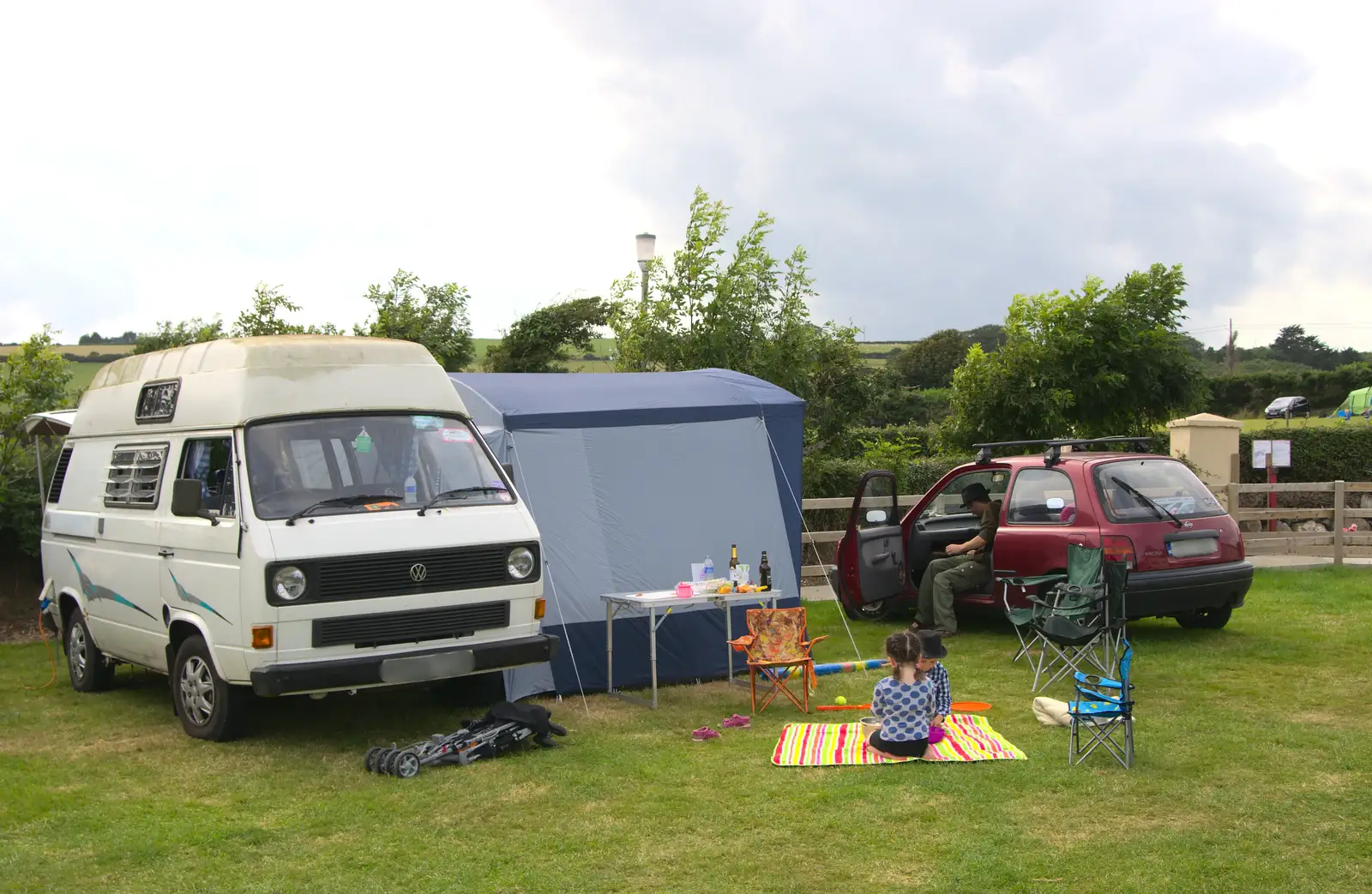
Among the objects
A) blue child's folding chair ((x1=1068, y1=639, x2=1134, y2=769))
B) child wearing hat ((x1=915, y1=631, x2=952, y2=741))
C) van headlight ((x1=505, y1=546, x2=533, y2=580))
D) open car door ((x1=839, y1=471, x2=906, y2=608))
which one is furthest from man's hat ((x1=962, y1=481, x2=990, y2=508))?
van headlight ((x1=505, y1=546, x2=533, y2=580))

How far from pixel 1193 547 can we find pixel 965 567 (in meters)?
1.92

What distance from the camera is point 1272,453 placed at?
1848 cm

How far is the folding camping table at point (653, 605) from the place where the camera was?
336 inches

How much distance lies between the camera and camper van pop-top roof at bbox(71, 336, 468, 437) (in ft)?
25.2

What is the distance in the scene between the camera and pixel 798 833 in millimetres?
5691

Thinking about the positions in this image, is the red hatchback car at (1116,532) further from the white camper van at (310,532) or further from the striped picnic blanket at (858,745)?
the white camper van at (310,532)

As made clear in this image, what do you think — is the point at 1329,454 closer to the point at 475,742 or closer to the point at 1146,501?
the point at 1146,501

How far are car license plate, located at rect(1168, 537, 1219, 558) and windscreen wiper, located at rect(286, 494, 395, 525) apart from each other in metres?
6.31

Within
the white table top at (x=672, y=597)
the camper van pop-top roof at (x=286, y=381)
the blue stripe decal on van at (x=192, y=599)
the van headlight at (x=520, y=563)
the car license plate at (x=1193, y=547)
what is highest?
the camper van pop-top roof at (x=286, y=381)

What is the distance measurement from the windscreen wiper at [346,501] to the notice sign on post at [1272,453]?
48.4ft

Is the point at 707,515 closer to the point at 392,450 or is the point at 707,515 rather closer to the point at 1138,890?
the point at 392,450

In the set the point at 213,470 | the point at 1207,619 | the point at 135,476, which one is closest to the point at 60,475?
the point at 135,476

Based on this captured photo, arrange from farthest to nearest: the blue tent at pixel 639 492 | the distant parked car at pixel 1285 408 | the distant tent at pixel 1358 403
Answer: the distant parked car at pixel 1285 408, the distant tent at pixel 1358 403, the blue tent at pixel 639 492

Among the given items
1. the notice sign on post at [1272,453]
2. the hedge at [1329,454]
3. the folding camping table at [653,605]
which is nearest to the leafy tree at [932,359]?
the hedge at [1329,454]
